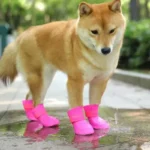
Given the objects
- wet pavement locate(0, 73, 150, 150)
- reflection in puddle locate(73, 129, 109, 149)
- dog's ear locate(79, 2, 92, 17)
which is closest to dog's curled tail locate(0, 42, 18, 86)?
wet pavement locate(0, 73, 150, 150)

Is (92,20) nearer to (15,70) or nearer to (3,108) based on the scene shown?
(15,70)

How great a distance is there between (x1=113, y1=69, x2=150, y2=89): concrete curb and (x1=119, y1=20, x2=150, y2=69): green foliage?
3.17ft

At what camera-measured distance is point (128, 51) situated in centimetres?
1396

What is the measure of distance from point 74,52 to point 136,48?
30.0ft

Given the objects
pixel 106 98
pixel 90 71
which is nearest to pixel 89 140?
pixel 90 71

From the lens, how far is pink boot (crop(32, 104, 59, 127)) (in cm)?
535

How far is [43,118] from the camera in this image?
541cm

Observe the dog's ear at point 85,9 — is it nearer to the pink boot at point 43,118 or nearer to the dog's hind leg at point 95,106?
the dog's hind leg at point 95,106

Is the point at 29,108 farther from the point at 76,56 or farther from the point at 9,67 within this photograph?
the point at 76,56

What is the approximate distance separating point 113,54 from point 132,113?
1.65m

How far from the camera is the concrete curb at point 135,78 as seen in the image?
32.2 feet

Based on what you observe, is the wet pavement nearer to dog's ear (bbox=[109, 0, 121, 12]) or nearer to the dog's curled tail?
the dog's curled tail

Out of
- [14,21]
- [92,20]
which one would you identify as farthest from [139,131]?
[14,21]

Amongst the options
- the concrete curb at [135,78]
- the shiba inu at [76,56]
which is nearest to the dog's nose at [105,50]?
the shiba inu at [76,56]
